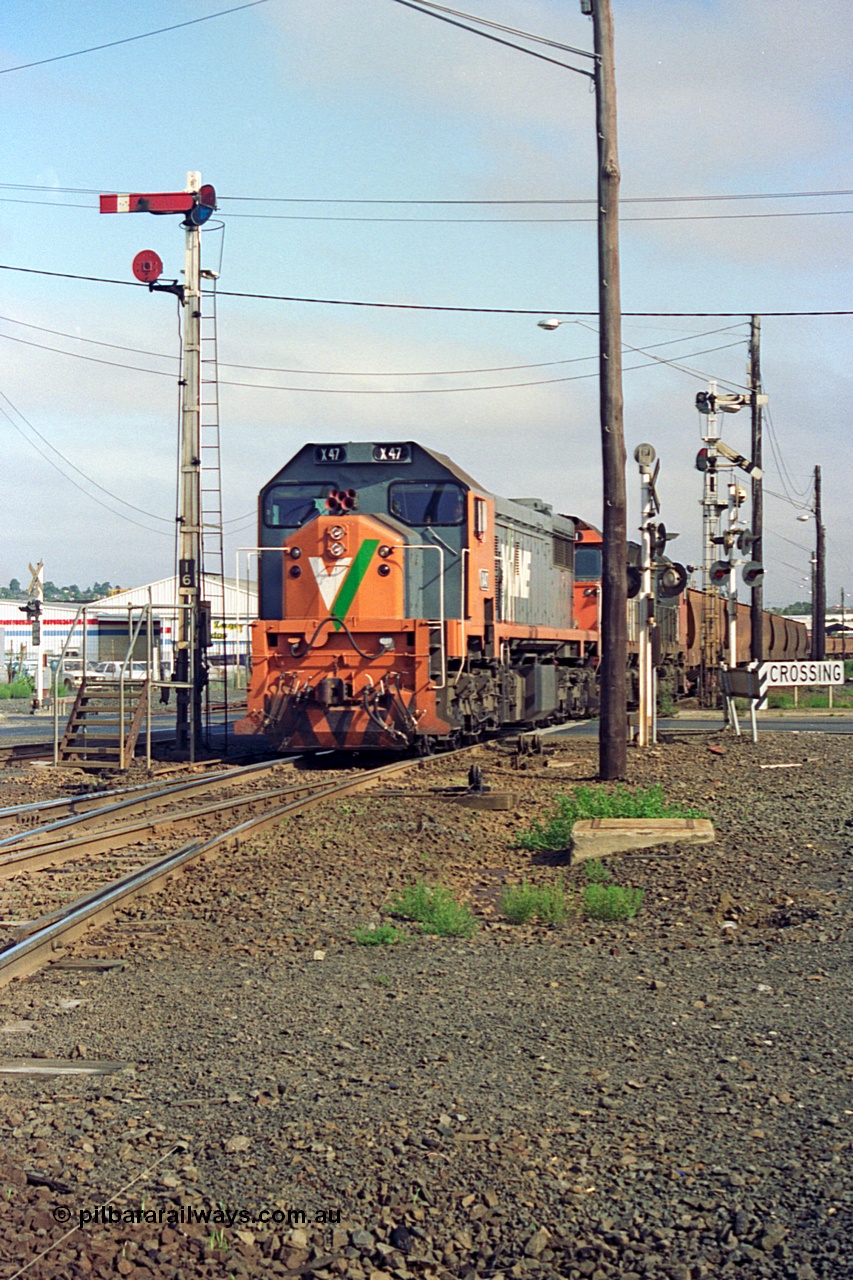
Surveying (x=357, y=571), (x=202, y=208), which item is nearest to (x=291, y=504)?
(x=357, y=571)

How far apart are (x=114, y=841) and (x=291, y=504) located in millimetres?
7521

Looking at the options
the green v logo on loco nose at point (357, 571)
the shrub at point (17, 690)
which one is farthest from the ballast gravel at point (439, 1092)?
the shrub at point (17, 690)

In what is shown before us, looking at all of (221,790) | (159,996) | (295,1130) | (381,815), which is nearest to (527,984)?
(159,996)

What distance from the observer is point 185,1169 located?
3.68 meters

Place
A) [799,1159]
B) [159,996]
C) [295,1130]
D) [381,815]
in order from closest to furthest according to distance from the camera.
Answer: [799,1159] < [295,1130] < [159,996] < [381,815]

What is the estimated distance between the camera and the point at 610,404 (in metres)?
14.2

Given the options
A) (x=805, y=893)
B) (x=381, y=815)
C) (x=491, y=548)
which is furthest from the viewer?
(x=491, y=548)

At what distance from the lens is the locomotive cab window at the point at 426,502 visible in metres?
16.2

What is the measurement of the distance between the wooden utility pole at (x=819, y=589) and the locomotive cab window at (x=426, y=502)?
41.9 metres

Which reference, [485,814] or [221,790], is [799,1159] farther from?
[221,790]

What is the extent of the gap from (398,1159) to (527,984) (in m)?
2.13

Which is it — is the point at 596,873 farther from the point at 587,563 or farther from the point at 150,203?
the point at 587,563

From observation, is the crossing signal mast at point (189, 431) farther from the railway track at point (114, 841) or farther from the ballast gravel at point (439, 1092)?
the ballast gravel at point (439, 1092)

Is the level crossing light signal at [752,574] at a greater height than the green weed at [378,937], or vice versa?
the level crossing light signal at [752,574]
